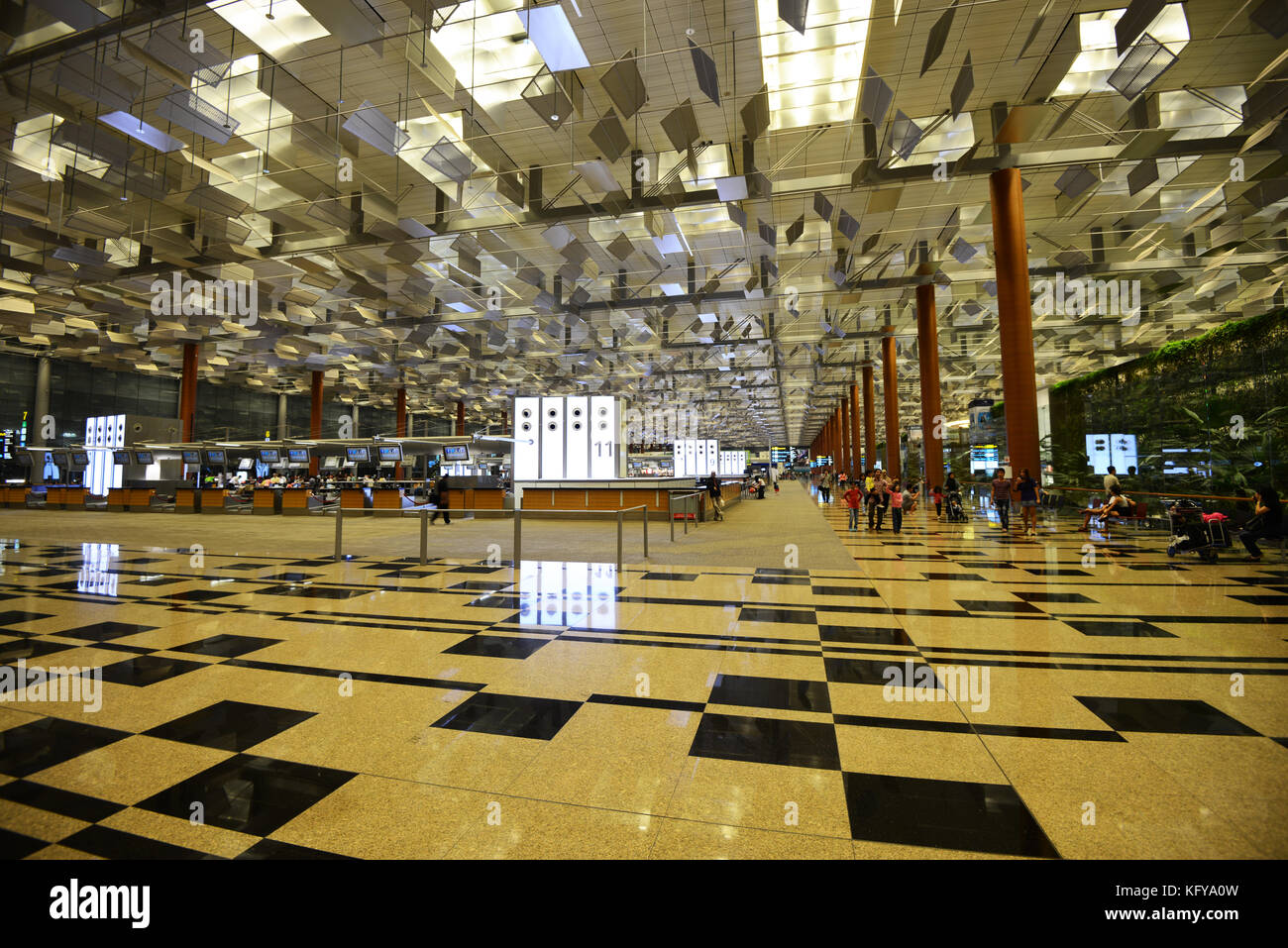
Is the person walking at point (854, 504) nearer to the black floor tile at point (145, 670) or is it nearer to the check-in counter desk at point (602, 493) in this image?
the check-in counter desk at point (602, 493)

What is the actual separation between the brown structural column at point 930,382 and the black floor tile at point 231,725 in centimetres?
1945

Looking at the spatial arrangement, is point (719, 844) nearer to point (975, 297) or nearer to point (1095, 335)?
point (975, 297)

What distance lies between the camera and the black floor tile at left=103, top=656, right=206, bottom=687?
3.34 metres

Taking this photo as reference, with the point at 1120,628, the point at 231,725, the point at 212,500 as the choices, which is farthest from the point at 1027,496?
the point at 212,500

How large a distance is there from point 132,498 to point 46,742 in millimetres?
25698

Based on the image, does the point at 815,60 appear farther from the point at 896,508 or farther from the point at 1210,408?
the point at 1210,408

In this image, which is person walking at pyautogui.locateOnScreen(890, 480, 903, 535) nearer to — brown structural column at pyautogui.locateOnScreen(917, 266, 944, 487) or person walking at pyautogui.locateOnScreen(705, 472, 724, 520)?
person walking at pyautogui.locateOnScreen(705, 472, 724, 520)

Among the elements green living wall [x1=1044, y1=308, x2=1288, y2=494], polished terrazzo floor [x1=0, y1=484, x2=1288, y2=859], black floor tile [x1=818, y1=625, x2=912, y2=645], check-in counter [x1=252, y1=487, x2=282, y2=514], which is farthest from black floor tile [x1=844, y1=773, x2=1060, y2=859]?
check-in counter [x1=252, y1=487, x2=282, y2=514]

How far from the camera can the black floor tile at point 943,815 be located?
1.76 meters

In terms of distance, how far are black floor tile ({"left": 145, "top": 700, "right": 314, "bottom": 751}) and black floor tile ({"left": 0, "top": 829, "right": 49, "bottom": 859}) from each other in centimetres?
69

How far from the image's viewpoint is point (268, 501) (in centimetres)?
2017
